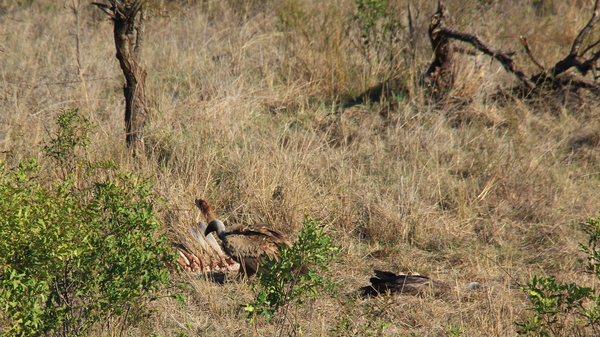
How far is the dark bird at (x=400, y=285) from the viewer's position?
4406mm

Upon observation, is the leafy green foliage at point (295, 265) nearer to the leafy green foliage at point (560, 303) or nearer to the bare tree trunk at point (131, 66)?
the leafy green foliage at point (560, 303)

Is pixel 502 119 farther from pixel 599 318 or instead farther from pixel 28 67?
pixel 28 67

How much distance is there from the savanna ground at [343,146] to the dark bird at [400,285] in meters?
0.09

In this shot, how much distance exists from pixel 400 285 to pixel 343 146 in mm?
2688

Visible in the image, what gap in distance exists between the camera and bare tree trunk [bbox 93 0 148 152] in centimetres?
539

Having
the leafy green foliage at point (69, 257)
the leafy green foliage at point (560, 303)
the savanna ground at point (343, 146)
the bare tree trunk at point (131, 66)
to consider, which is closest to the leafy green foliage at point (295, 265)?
the savanna ground at point (343, 146)

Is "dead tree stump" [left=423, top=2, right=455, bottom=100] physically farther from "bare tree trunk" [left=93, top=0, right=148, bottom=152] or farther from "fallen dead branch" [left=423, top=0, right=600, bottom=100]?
"bare tree trunk" [left=93, top=0, right=148, bottom=152]

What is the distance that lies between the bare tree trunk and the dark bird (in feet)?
9.26

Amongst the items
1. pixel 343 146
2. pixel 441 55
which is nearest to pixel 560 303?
pixel 343 146

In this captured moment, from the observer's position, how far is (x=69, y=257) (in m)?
3.13

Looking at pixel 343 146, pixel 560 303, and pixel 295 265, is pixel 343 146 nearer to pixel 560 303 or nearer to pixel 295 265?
pixel 295 265

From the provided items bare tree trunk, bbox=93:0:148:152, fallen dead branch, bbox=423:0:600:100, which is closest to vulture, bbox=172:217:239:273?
bare tree trunk, bbox=93:0:148:152

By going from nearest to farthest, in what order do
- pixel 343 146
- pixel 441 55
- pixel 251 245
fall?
pixel 251 245 → pixel 343 146 → pixel 441 55

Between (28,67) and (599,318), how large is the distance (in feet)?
24.4
